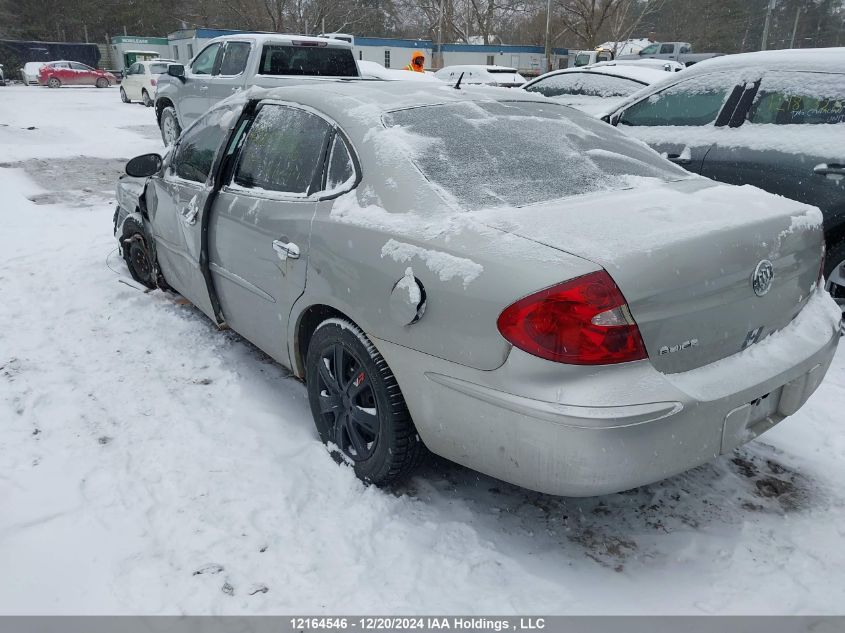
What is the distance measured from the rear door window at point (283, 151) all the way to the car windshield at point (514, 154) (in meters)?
0.42

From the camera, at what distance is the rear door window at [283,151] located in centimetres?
295

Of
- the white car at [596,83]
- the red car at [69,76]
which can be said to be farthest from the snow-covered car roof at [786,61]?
the red car at [69,76]

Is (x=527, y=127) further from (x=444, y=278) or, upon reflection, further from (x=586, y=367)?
(x=586, y=367)

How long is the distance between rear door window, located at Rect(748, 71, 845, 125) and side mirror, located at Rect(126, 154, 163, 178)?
13.6 ft

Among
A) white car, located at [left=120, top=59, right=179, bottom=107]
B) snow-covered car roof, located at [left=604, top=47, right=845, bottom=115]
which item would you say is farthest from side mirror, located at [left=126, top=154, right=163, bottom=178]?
white car, located at [left=120, top=59, right=179, bottom=107]

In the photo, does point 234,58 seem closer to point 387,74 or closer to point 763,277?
point 387,74

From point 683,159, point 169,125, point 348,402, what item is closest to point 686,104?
point 683,159

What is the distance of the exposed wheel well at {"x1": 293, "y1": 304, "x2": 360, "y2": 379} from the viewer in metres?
2.80

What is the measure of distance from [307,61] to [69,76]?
1099 inches

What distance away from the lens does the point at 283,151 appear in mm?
3164

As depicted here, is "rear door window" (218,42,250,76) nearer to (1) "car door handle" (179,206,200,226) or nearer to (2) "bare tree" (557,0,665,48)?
(1) "car door handle" (179,206,200,226)

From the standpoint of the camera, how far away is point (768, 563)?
233 centimetres
